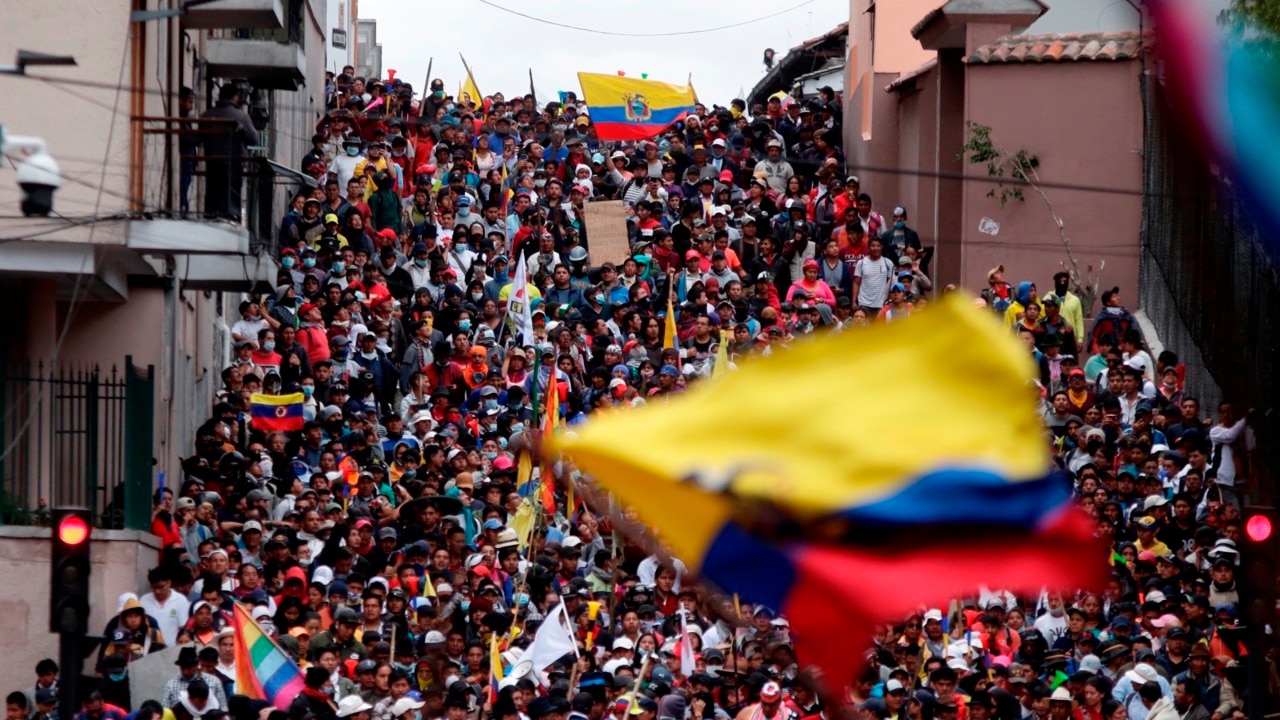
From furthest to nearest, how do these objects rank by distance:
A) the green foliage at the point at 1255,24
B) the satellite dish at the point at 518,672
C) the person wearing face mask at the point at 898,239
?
1. the person wearing face mask at the point at 898,239
2. the satellite dish at the point at 518,672
3. the green foliage at the point at 1255,24

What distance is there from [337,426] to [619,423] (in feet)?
47.1

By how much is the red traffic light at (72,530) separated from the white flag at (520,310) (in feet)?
33.9

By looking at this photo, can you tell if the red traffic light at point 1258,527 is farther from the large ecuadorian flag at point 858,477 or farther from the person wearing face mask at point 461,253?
the person wearing face mask at point 461,253

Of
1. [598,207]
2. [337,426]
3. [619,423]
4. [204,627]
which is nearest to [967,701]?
[204,627]

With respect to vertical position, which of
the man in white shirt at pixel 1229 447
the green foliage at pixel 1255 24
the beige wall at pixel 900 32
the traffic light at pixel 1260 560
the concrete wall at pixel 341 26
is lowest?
the traffic light at pixel 1260 560

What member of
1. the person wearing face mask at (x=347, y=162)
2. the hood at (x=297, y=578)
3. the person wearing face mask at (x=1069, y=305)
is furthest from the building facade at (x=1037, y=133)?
the hood at (x=297, y=578)

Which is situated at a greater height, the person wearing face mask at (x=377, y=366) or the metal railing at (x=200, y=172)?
the metal railing at (x=200, y=172)

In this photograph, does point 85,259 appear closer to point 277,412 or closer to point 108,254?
point 108,254

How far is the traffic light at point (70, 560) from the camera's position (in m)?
14.1

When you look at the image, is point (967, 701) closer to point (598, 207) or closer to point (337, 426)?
point (337, 426)

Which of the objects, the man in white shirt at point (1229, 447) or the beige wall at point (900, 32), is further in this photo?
the beige wall at point (900, 32)

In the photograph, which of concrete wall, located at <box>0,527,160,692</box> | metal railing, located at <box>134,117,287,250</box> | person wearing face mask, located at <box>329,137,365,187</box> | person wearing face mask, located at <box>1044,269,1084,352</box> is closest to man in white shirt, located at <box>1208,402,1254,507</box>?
person wearing face mask, located at <box>1044,269,1084,352</box>

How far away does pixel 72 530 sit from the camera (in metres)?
14.3

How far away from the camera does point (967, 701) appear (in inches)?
673
